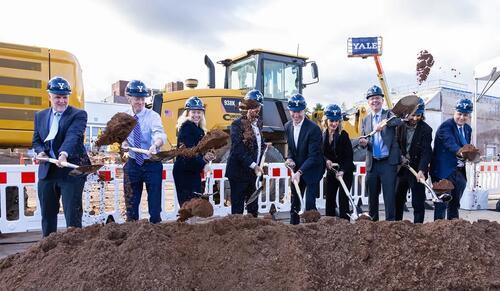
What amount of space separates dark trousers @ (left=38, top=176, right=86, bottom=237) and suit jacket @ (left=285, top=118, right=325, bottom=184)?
2.17m

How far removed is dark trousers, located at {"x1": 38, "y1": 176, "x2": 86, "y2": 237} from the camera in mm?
3410

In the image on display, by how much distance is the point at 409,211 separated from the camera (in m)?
7.58

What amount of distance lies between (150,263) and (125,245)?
243 millimetres

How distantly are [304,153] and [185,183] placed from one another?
130 cm

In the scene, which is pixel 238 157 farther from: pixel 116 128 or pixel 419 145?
pixel 419 145

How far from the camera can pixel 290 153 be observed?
14.9 feet

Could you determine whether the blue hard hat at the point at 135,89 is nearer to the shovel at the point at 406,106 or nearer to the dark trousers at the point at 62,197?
the dark trousers at the point at 62,197

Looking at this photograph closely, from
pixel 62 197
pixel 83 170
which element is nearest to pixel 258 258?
pixel 83 170

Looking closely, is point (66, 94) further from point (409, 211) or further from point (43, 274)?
point (409, 211)

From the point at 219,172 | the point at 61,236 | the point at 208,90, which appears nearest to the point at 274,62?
the point at 208,90

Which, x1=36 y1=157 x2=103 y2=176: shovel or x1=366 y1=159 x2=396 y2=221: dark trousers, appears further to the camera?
x1=366 y1=159 x2=396 y2=221: dark trousers

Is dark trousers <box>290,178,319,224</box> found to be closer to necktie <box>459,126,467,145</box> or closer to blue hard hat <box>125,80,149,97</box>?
necktie <box>459,126,467,145</box>

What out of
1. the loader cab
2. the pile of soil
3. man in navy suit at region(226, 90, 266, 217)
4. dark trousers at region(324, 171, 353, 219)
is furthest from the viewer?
the loader cab

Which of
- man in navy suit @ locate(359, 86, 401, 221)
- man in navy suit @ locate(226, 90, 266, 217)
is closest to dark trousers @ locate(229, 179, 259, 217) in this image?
man in navy suit @ locate(226, 90, 266, 217)
